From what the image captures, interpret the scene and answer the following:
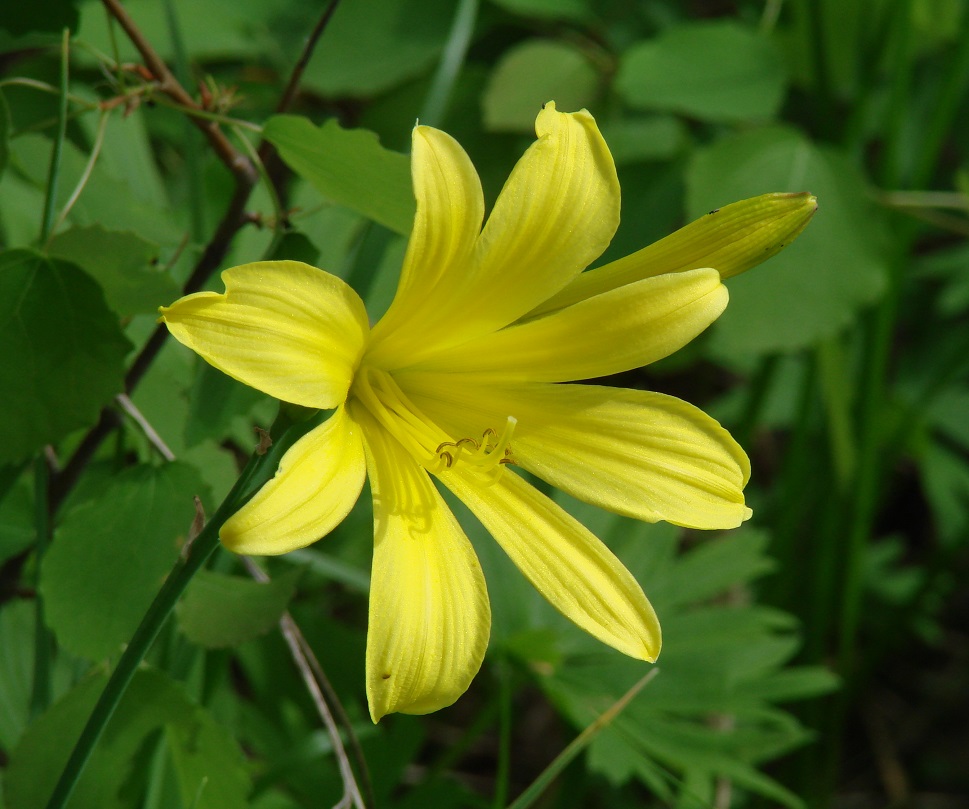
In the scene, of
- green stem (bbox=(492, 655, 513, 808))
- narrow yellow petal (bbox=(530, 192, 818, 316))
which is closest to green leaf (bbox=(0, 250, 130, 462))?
narrow yellow petal (bbox=(530, 192, 818, 316))

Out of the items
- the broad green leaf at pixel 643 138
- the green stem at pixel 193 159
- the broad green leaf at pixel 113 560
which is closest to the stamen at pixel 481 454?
the broad green leaf at pixel 113 560

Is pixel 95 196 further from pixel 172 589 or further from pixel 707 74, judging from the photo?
pixel 707 74

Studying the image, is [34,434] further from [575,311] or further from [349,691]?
[349,691]

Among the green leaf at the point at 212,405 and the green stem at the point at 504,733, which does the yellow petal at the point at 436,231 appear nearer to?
the green leaf at the point at 212,405

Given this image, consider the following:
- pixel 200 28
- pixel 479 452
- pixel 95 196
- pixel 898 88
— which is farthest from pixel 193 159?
pixel 898 88

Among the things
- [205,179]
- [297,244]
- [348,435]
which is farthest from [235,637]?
[205,179]

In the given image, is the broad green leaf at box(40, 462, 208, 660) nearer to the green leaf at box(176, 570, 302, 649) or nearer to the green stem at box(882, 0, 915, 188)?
the green leaf at box(176, 570, 302, 649)
